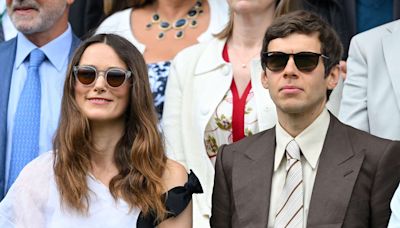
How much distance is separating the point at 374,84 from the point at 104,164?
1.34m

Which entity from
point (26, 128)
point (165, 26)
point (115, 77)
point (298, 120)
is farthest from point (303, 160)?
point (165, 26)

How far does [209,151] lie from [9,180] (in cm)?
A: 99

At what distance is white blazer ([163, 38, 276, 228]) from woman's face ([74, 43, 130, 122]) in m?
0.79

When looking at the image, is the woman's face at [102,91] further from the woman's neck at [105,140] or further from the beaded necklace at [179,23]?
the beaded necklace at [179,23]

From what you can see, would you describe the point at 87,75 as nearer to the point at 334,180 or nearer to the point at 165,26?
the point at 334,180

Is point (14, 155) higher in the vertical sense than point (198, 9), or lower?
lower

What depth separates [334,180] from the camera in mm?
4465

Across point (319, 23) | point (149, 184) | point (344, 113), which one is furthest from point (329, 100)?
point (149, 184)

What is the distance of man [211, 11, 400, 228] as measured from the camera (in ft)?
14.5

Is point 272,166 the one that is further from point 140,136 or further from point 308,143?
point 140,136

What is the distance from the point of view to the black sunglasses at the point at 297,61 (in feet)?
14.9

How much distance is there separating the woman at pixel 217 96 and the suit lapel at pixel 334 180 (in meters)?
0.81

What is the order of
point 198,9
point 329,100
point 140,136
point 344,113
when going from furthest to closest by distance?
1. point 198,9
2. point 329,100
3. point 344,113
4. point 140,136

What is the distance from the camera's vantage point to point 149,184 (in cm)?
460
